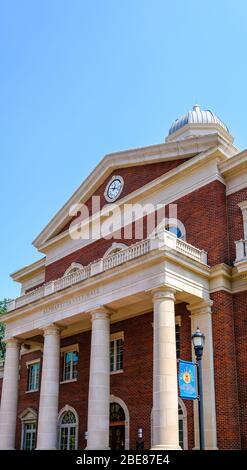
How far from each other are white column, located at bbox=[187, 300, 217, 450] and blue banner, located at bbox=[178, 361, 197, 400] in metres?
4.61

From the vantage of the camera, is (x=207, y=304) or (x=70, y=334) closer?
(x=207, y=304)

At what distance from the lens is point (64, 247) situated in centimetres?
3312

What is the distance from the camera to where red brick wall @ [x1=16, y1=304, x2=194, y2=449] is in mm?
23984

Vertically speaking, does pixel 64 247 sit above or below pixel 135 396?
above

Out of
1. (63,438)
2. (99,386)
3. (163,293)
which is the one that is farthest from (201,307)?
(63,438)

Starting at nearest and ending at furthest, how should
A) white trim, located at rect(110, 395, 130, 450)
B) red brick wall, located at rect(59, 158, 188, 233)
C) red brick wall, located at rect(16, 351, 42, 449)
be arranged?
white trim, located at rect(110, 395, 130, 450) < red brick wall, located at rect(59, 158, 188, 233) < red brick wall, located at rect(16, 351, 42, 449)

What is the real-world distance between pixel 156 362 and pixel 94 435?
4.23m

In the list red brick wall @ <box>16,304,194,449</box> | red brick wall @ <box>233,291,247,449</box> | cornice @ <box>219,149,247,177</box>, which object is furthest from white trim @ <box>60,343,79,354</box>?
cornice @ <box>219,149,247,177</box>

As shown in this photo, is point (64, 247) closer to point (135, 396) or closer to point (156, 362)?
point (135, 396)

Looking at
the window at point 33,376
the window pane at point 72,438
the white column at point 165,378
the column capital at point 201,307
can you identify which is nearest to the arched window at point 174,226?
the column capital at point 201,307

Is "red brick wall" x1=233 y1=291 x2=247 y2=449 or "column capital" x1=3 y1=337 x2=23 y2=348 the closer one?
"red brick wall" x1=233 y1=291 x2=247 y2=449

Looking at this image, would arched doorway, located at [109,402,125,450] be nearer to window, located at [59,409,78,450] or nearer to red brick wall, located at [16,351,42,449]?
window, located at [59,409,78,450]
